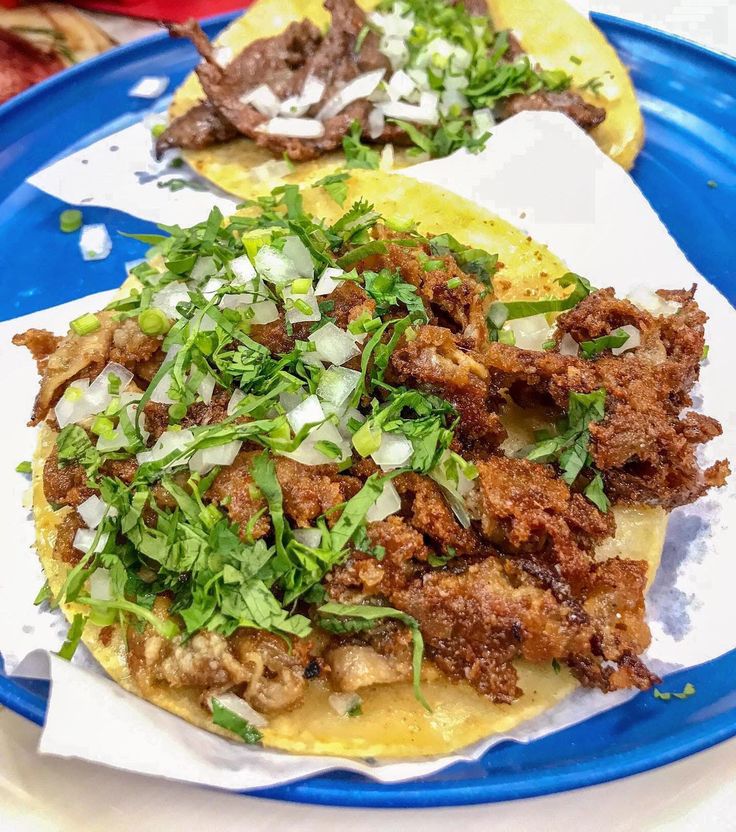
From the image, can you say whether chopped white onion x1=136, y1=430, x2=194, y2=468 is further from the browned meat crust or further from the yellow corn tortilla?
the browned meat crust

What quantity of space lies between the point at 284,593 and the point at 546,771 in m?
0.82

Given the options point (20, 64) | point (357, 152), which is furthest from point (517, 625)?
point (20, 64)

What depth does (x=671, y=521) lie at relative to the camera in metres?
2.43

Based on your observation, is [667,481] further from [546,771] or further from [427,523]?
[546,771]

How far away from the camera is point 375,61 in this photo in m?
3.75

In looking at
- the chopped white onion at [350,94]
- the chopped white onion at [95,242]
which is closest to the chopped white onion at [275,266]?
the chopped white onion at [95,242]

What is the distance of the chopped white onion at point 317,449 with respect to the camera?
6.86ft

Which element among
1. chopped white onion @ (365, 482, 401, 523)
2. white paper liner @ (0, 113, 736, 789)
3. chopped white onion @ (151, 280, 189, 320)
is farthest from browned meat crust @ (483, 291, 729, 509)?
chopped white onion @ (151, 280, 189, 320)

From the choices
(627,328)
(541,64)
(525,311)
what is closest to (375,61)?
(541,64)

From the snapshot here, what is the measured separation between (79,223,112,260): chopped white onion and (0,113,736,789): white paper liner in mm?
158

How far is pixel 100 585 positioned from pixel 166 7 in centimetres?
430

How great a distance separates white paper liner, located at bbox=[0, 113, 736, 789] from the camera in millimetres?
1907

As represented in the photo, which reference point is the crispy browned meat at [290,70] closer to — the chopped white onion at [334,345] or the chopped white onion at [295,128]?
the chopped white onion at [295,128]

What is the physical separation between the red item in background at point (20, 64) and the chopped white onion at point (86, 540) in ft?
11.6
